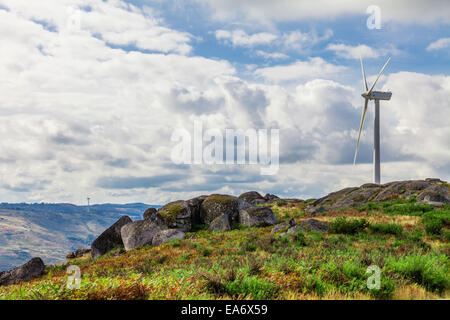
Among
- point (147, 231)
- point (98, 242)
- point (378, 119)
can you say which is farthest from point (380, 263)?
point (378, 119)

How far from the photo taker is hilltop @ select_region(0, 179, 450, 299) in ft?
21.9

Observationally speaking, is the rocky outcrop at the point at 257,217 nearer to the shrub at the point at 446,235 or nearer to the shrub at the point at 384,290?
the shrub at the point at 446,235

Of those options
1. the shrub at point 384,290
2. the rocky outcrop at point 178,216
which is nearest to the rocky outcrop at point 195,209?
the rocky outcrop at point 178,216

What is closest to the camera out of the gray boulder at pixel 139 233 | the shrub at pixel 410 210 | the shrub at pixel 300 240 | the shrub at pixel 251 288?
the shrub at pixel 251 288

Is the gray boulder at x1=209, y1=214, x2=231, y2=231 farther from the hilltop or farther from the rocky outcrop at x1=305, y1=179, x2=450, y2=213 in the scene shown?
the rocky outcrop at x1=305, y1=179, x2=450, y2=213

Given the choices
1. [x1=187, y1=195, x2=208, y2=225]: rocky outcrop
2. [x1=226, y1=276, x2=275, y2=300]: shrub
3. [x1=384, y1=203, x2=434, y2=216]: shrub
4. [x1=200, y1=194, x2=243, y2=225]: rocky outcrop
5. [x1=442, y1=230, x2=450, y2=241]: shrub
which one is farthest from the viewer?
[x1=187, y1=195, x2=208, y2=225]: rocky outcrop

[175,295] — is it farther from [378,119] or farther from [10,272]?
[378,119]

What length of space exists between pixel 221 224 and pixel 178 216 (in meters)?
4.84

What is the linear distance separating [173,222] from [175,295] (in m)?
27.7

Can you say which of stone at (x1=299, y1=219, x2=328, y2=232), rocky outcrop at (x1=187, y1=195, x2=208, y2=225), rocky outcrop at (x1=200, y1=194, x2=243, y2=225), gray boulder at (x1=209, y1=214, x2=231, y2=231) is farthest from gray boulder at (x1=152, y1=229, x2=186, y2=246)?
stone at (x1=299, y1=219, x2=328, y2=232)

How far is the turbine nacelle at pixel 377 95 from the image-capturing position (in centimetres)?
6137

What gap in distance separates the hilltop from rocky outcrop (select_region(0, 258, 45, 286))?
1121 mm

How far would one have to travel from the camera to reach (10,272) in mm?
26609

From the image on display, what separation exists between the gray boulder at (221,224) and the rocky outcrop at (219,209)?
2.00 m
